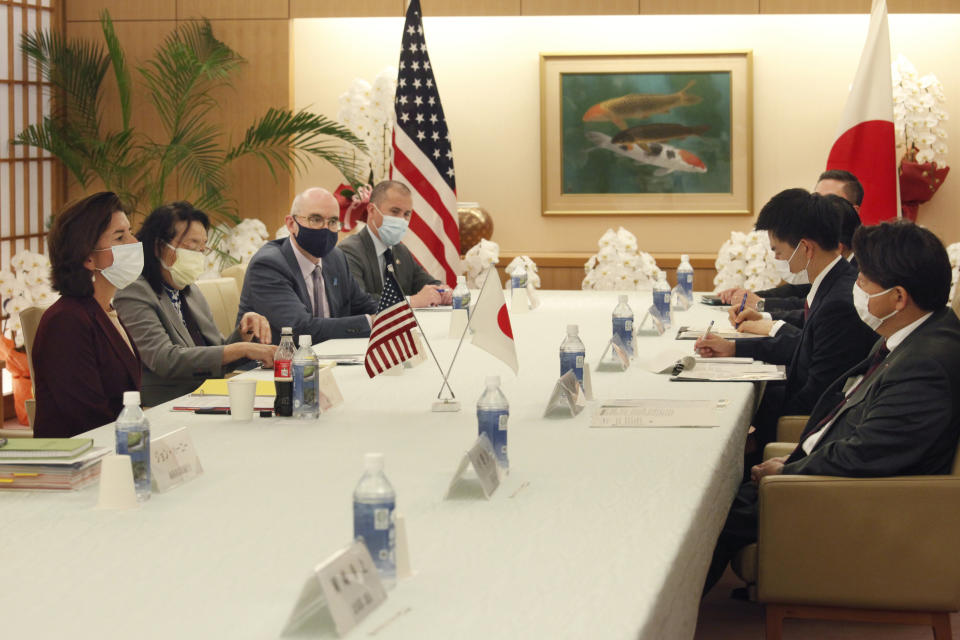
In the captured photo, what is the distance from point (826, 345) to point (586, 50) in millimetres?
5462

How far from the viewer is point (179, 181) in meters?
8.53

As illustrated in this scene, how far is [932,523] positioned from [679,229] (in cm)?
628

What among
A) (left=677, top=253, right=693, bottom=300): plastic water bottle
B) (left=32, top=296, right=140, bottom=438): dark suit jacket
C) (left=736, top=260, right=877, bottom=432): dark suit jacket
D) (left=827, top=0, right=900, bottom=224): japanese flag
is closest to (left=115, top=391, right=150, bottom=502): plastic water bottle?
(left=32, top=296, right=140, bottom=438): dark suit jacket

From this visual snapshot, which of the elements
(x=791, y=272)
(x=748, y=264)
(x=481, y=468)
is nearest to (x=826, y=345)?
(x=791, y=272)

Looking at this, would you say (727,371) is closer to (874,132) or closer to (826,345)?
(826,345)

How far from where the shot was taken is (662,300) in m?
4.93

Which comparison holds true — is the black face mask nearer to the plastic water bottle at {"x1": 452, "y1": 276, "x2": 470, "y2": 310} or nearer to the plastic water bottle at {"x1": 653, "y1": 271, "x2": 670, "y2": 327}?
the plastic water bottle at {"x1": 452, "y1": 276, "x2": 470, "y2": 310}

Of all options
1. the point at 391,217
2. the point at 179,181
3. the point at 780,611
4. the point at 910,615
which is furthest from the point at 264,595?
the point at 179,181

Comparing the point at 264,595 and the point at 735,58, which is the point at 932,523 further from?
the point at 735,58

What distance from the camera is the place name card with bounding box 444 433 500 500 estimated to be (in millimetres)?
2160

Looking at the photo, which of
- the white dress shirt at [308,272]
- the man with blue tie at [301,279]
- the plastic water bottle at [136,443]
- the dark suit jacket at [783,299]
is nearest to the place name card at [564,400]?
the plastic water bottle at [136,443]

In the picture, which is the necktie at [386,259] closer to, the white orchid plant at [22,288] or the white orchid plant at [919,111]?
the white orchid plant at [22,288]

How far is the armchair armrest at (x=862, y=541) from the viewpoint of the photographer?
2502 mm

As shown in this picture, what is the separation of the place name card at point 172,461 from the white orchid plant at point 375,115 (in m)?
5.71
